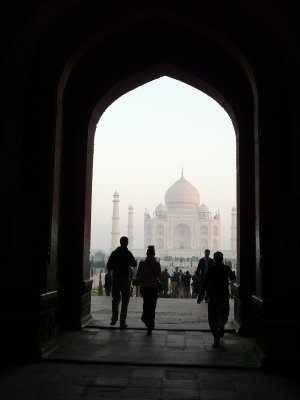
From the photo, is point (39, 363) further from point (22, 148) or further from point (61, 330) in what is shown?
point (22, 148)

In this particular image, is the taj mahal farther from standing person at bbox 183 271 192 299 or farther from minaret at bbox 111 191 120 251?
standing person at bbox 183 271 192 299

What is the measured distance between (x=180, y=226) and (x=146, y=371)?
59.8m

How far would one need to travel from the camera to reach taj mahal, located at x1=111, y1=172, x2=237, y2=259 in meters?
61.8

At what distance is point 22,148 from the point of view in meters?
4.98

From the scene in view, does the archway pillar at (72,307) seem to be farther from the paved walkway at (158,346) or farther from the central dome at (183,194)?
the central dome at (183,194)

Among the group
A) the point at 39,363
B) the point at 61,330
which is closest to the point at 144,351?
the point at 39,363

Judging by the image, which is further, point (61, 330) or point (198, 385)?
point (61, 330)

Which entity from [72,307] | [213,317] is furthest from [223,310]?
[72,307]

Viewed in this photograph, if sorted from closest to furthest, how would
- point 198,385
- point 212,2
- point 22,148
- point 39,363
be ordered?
point 198,385
point 39,363
point 22,148
point 212,2

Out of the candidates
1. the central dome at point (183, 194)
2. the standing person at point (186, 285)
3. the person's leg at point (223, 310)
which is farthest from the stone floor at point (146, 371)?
the central dome at point (183, 194)

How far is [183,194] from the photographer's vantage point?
61.1m

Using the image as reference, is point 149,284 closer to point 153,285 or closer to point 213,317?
point 153,285

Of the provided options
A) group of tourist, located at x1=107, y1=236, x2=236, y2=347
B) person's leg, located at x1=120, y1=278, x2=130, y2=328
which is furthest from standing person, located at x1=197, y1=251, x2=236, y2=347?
person's leg, located at x1=120, y1=278, x2=130, y2=328

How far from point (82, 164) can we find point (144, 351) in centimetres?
284
